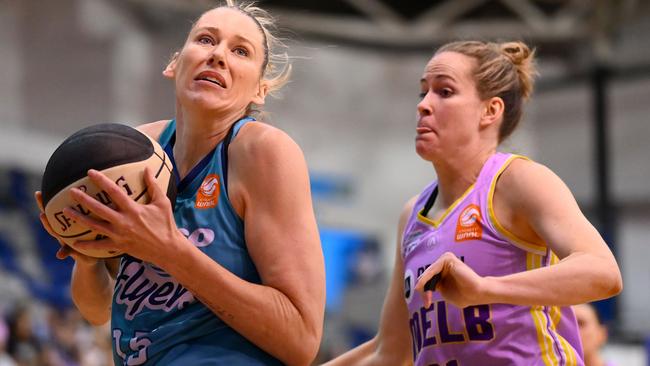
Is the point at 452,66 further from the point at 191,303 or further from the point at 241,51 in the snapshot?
the point at 191,303

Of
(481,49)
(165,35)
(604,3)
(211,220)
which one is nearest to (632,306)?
(604,3)

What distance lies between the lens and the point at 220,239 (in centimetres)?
241

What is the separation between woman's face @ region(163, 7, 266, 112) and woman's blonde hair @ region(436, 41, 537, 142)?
0.83m

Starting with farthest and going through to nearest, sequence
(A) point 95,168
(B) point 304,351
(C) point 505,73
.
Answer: (C) point 505,73 < (B) point 304,351 < (A) point 95,168

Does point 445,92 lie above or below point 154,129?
above

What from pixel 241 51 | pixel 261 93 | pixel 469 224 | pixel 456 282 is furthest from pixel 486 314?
pixel 241 51

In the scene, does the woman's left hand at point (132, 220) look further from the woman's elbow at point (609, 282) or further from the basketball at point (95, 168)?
the woman's elbow at point (609, 282)

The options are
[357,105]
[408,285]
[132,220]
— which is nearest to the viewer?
[132,220]

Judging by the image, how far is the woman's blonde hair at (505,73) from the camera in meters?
3.14

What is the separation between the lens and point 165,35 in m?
14.9

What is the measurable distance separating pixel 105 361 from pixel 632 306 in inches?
360

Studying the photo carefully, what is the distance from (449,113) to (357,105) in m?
13.9

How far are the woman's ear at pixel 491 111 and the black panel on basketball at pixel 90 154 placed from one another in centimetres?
128

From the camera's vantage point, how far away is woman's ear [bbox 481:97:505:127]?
3135mm
